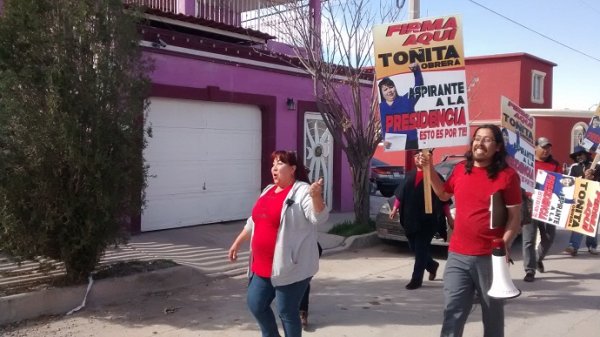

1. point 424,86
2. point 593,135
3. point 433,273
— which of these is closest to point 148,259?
point 433,273

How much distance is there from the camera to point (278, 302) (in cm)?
394

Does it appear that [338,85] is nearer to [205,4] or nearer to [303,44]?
[303,44]

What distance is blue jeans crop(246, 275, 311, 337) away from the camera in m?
3.92

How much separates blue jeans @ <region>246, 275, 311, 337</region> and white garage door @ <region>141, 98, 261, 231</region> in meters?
5.16

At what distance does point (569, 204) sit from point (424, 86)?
3.57 m

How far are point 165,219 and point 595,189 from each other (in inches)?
258

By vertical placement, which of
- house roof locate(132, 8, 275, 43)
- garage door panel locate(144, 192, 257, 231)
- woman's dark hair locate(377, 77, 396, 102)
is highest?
house roof locate(132, 8, 275, 43)

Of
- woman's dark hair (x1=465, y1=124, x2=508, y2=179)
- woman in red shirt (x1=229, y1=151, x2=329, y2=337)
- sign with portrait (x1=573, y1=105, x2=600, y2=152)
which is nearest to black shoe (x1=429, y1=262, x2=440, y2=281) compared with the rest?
woman's dark hair (x1=465, y1=124, x2=508, y2=179)

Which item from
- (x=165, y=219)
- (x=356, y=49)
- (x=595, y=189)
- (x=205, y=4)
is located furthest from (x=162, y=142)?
(x=595, y=189)

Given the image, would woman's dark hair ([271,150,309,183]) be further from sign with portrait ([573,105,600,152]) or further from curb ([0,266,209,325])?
sign with portrait ([573,105,600,152])

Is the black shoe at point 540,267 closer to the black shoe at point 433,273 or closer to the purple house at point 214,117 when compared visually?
the black shoe at point 433,273

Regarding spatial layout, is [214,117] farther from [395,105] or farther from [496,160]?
[496,160]

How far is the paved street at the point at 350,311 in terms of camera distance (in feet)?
17.1

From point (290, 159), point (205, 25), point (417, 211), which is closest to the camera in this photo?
point (290, 159)
